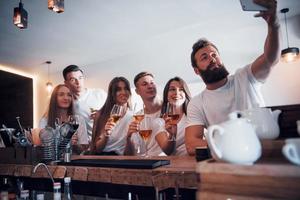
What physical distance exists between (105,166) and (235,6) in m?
2.53

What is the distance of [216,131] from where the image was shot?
2.26 feet

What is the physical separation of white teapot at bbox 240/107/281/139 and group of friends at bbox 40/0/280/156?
0.59 meters

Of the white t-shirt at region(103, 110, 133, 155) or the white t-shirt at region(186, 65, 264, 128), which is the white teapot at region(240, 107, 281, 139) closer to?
the white t-shirt at region(186, 65, 264, 128)

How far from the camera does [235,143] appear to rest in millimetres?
645

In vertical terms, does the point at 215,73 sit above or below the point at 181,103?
above

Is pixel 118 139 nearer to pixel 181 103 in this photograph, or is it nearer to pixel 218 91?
pixel 181 103

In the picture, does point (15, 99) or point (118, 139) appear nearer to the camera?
point (118, 139)

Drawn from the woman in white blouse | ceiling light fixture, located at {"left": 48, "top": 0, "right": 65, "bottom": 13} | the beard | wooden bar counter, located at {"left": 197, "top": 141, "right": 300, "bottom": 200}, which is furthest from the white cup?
the woman in white blouse

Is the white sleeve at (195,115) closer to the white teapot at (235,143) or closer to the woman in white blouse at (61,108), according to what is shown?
the white teapot at (235,143)

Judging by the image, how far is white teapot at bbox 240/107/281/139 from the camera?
0.77m

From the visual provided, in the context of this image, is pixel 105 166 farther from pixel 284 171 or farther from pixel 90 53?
pixel 90 53

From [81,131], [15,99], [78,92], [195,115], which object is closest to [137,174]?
[195,115]

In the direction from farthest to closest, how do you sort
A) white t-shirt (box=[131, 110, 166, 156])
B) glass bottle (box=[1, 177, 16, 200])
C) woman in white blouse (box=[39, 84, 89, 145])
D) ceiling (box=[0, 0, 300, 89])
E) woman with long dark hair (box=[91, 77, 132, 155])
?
1. ceiling (box=[0, 0, 300, 89])
2. woman in white blouse (box=[39, 84, 89, 145])
3. woman with long dark hair (box=[91, 77, 132, 155])
4. white t-shirt (box=[131, 110, 166, 156])
5. glass bottle (box=[1, 177, 16, 200])

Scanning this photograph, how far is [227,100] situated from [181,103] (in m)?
0.54
